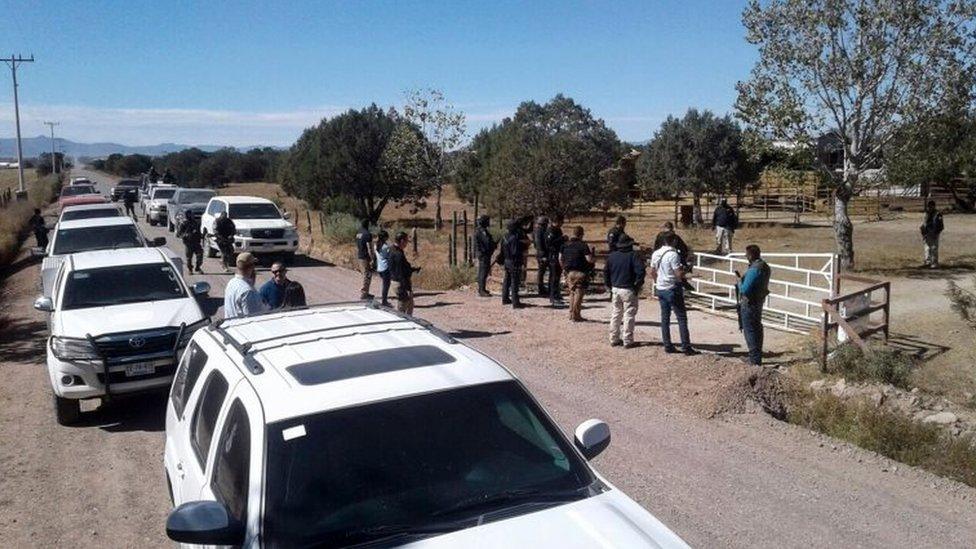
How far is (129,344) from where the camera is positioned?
907cm

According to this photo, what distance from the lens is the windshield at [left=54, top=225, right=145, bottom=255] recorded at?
15.9 meters

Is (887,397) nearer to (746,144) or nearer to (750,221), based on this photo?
(746,144)

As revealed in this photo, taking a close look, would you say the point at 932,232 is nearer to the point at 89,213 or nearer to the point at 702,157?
the point at 702,157

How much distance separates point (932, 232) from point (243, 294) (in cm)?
2027

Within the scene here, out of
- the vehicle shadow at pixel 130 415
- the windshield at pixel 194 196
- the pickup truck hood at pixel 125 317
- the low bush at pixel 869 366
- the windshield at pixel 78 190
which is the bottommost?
the vehicle shadow at pixel 130 415

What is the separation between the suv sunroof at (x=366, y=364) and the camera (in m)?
4.08

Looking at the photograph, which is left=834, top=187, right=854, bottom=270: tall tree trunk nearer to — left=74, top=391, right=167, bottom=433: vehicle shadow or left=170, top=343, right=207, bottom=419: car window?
left=74, top=391, right=167, bottom=433: vehicle shadow

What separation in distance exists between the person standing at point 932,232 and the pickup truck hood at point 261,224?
1664 cm

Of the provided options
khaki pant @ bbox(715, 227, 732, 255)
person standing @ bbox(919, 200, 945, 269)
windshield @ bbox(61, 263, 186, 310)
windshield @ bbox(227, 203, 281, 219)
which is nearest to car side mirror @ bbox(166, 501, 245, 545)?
windshield @ bbox(61, 263, 186, 310)

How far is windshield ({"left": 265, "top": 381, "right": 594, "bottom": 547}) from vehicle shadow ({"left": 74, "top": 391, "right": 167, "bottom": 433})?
5916 millimetres

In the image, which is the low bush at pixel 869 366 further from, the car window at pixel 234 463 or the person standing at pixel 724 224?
the person standing at pixel 724 224

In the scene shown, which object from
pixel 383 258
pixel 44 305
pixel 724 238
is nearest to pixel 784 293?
pixel 724 238

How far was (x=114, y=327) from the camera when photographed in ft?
30.1

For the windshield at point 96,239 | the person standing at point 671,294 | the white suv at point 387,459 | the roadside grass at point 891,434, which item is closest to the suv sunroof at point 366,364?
the white suv at point 387,459
